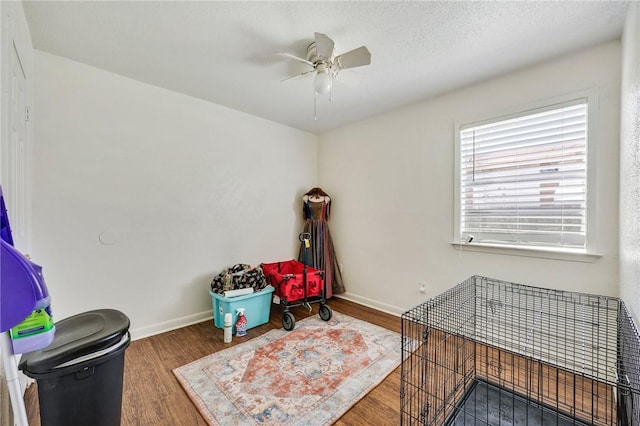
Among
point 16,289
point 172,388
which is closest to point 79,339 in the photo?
point 16,289

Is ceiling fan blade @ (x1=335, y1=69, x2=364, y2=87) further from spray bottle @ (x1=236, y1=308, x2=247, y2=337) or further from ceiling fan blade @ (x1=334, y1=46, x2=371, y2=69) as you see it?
spray bottle @ (x1=236, y1=308, x2=247, y2=337)

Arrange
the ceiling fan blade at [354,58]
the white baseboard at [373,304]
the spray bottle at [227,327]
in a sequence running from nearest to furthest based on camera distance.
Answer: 1. the ceiling fan blade at [354,58]
2. the spray bottle at [227,327]
3. the white baseboard at [373,304]

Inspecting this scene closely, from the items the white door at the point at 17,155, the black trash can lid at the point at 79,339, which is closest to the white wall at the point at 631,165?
the black trash can lid at the point at 79,339

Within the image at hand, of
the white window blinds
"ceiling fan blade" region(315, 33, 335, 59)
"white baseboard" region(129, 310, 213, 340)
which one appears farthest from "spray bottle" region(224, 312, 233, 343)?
the white window blinds

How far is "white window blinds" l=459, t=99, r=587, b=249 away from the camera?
199 centimetres

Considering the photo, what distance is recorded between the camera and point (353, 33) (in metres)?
1.79

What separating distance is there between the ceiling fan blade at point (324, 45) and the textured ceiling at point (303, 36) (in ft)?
0.49

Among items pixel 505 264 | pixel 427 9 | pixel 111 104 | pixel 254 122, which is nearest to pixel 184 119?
pixel 111 104

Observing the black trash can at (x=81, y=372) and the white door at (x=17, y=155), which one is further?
the white door at (x=17, y=155)

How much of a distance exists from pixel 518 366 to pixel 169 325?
294 centimetres

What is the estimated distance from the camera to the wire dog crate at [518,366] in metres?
1.25

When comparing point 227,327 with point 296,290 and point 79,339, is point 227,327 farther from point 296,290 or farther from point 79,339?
point 79,339

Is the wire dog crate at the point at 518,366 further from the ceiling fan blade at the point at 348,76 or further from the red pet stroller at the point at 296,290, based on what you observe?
the ceiling fan blade at the point at 348,76

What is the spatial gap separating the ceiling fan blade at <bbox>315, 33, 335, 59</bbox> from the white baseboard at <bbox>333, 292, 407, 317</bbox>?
2.69m
